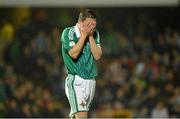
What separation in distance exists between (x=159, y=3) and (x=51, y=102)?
340 centimetres

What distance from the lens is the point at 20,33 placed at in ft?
43.2

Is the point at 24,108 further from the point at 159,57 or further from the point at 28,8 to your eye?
the point at 159,57

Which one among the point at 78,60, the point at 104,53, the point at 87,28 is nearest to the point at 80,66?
the point at 78,60

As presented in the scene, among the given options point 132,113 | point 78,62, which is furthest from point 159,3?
point 78,62

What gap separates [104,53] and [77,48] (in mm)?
8083

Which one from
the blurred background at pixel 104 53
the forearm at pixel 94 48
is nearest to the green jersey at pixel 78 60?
the forearm at pixel 94 48

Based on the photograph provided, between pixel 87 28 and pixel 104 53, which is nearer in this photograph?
pixel 87 28

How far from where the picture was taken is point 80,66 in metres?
5.05

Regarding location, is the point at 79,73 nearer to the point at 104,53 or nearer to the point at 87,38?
the point at 87,38

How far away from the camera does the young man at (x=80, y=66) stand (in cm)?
498

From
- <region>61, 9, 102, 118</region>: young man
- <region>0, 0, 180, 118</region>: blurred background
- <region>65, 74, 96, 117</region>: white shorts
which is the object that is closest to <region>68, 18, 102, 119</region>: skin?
<region>61, 9, 102, 118</region>: young man

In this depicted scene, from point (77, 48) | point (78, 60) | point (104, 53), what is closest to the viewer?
point (77, 48)

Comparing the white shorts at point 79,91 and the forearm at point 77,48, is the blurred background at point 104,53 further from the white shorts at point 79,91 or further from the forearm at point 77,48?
the forearm at point 77,48

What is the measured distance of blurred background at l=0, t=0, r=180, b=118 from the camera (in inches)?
504
